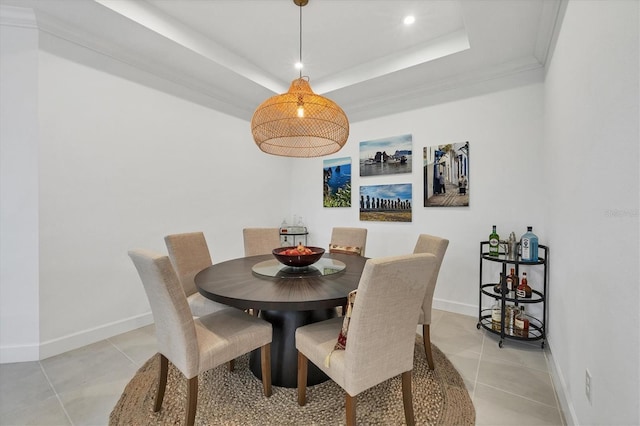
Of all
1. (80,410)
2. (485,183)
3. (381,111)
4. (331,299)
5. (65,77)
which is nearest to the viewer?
(331,299)

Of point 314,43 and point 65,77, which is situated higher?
point 314,43

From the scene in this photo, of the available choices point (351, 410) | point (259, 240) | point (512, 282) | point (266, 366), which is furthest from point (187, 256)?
point (512, 282)

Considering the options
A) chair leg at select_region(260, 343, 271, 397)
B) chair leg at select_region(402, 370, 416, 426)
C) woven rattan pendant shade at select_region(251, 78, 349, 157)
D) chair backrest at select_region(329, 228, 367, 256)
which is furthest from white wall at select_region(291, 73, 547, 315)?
chair leg at select_region(260, 343, 271, 397)

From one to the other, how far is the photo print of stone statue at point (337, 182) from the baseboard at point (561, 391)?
2587 mm

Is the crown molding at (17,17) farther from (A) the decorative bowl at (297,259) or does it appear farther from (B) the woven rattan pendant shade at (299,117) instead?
(A) the decorative bowl at (297,259)

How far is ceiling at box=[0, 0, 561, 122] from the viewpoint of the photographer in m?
2.15

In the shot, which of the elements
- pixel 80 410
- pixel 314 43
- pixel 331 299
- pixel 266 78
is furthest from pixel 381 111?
pixel 80 410

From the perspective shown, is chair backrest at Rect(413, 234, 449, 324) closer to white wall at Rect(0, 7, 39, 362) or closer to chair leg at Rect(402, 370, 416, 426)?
chair leg at Rect(402, 370, 416, 426)

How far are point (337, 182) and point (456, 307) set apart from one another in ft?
7.15

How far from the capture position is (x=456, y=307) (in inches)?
122

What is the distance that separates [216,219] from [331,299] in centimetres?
252

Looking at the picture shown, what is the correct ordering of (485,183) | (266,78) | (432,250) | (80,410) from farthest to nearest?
(266,78), (485,183), (432,250), (80,410)

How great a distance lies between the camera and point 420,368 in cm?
203

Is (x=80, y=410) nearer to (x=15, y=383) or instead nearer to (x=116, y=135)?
(x=15, y=383)
